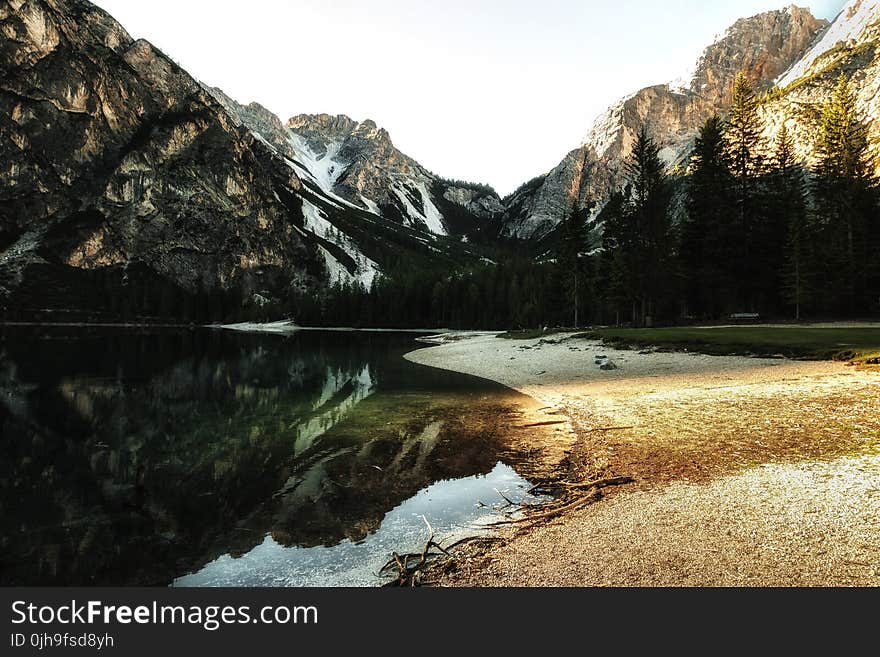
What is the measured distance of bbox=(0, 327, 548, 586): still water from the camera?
328 inches

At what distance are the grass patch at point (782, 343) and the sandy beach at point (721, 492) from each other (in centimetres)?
384

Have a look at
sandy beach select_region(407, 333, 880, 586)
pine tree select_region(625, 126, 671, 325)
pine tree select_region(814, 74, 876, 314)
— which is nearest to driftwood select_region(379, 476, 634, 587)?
sandy beach select_region(407, 333, 880, 586)

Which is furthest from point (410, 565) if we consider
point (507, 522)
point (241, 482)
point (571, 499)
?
point (241, 482)

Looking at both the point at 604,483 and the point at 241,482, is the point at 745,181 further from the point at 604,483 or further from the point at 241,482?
the point at 241,482

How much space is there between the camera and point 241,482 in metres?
12.7

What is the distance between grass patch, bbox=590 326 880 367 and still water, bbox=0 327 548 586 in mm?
15544

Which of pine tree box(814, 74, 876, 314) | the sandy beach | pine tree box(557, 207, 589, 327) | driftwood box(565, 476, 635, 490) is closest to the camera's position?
the sandy beach

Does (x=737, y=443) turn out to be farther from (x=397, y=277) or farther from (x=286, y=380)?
(x=397, y=277)

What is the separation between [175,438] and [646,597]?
18.1 metres

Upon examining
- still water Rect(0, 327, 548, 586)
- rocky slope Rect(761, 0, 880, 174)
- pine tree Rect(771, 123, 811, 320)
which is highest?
rocky slope Rect(761, 0, 880, 174)

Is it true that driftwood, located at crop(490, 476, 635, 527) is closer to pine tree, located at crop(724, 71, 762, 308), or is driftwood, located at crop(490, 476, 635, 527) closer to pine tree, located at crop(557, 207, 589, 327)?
pine tree, located at crop(724, 71, 762, 308)

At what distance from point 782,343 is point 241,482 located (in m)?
30.4

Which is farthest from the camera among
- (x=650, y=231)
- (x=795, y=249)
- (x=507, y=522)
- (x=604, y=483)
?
(x=650, y=231)

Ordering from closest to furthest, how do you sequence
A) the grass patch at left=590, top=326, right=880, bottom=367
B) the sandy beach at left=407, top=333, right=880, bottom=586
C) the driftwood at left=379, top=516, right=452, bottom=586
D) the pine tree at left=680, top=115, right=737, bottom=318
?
1. the sandy beach at left=407, top=333, right=880, bottom=586
2. the driftwood at left=379, top=516, right=452, bottom=586
3. the grass patch at left=590, top=326, right=880, bottom=367
4. the pine tree at left=680, top=115, right=737, bottom=318
